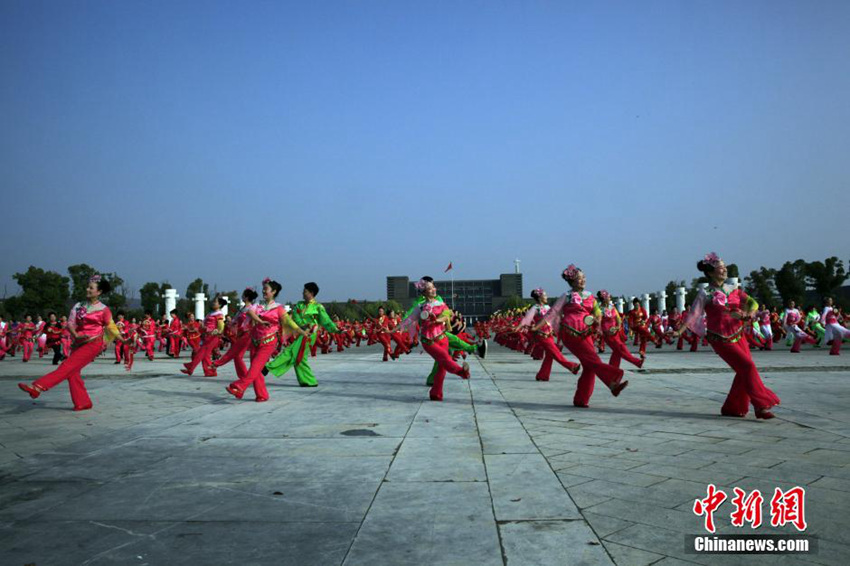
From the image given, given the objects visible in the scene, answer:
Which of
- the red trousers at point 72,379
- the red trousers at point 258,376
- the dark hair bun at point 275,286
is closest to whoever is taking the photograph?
the red trousers at point 72,379

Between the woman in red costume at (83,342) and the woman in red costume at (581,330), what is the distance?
587 centimetres

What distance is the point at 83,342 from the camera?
309 inches

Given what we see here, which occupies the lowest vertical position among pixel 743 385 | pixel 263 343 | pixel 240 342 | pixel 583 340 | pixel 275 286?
pixel 743 385

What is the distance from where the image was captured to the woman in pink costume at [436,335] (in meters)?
8.12

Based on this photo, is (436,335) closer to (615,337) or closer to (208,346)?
(615,337)

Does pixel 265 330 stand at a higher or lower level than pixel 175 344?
higher

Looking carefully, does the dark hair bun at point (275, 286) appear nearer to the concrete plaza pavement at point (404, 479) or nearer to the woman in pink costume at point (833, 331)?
the concrete plaza pavement at point (404, 479)

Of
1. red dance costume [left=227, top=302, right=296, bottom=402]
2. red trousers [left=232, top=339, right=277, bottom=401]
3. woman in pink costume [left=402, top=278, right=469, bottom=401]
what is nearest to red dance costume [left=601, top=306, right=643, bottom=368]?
woman in pink costume [left=402, top=278, right=469, bottom=401]

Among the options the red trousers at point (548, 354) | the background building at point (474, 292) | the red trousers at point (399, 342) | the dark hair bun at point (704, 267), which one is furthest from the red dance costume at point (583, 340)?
the background building at point (474, 292)

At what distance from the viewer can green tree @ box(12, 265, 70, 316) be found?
45.8m

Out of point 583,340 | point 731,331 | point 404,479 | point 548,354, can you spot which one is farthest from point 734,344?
Result: point 548,354

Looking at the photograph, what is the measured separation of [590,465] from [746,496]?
1.07 metres

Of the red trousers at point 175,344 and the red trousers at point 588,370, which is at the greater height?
the red trousers at point 588,370

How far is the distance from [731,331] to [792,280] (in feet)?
168
